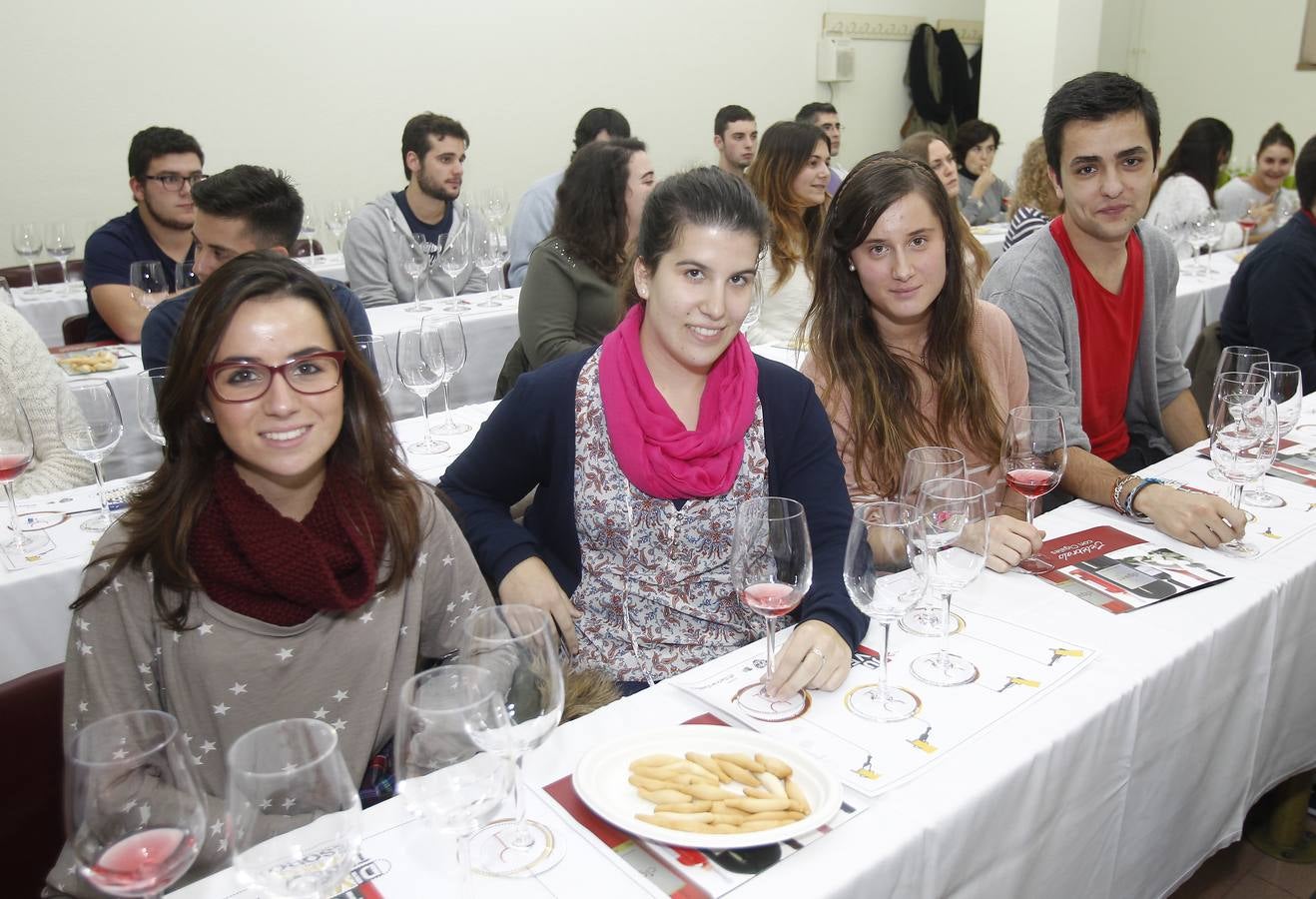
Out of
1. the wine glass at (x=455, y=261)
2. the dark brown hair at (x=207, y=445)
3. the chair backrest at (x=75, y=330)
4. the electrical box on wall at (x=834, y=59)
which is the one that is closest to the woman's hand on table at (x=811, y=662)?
the dark brown hair at (x=207, y=445)

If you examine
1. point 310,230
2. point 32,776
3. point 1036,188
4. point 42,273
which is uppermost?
point 1036,188

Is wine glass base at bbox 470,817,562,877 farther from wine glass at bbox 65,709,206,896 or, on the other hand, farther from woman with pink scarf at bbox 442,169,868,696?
woman with pink scarf at bbox 442,169,868,696

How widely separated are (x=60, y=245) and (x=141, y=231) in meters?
1.12

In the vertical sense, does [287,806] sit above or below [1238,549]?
above

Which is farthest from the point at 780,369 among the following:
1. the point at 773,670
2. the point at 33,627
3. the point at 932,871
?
the point at 33,627

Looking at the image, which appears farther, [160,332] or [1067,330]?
[160,332]

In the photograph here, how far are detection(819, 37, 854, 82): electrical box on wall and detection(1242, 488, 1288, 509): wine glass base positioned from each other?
25.2ft

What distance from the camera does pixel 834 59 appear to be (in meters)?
8.80

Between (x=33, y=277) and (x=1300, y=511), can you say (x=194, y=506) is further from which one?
(x=33, y=277)

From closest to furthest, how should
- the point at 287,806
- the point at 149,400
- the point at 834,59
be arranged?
the point at 287,806, the point at 149,400, the point at 834,59

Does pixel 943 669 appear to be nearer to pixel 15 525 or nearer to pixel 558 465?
pixel 558 465

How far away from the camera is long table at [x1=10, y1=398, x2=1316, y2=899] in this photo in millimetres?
1047

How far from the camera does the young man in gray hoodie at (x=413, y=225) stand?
4617 millimetres

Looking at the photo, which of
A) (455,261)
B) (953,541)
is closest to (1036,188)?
(455,261)
